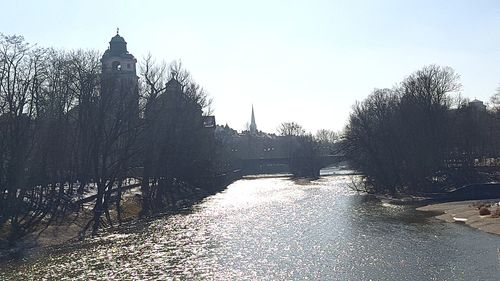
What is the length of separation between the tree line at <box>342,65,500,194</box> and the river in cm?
2551

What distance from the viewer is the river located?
2873cm

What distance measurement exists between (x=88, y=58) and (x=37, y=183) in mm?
14889

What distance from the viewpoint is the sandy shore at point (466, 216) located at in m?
43.2

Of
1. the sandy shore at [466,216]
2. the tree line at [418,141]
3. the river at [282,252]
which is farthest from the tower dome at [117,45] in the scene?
the sandy shore at [466,216]

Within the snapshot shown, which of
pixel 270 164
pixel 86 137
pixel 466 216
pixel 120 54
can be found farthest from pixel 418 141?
pixel 270 164

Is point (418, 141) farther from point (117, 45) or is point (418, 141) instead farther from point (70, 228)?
point (117, 45)

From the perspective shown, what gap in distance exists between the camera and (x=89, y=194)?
66562 mm

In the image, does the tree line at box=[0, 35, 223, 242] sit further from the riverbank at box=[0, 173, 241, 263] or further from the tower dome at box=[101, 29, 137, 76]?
the tower dome at box=[101, 29, 137, 76]

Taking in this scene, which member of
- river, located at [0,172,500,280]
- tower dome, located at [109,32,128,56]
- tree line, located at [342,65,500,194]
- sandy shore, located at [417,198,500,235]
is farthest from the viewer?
tower dome, located at [109,32,128,56]

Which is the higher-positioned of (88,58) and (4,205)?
(88,58)

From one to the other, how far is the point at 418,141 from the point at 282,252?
4843 cm

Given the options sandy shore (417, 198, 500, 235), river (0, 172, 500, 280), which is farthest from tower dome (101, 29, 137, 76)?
sandy shore (417, 198, 500, 235)

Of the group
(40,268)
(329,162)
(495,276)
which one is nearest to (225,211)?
(40,268)

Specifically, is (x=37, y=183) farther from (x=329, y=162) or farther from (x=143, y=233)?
(x=329, y=162)
